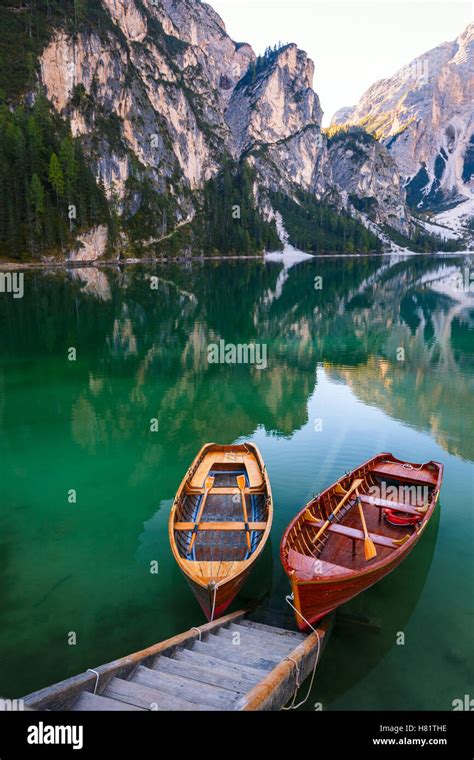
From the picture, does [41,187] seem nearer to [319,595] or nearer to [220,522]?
[220,522]

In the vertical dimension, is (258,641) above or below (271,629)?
above

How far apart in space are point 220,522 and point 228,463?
13.7ft

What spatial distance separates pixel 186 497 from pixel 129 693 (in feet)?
24.7

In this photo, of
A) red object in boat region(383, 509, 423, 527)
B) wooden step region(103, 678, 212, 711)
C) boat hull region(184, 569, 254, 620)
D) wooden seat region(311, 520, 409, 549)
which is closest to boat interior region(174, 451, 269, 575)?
boat hull region(184, 569, 254, 620)

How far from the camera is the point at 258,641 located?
984cm

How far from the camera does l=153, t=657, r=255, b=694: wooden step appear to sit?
7.94 metres

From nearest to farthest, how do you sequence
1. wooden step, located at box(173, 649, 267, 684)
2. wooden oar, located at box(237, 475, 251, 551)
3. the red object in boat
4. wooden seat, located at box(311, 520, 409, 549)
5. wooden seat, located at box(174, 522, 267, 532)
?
wooden step, located at box(173, 649, 267, 684) < wooden seat, located at box(311, 520, 409, 549) < wooden oar, located at box(237, 475, 251, 551) < wooden seat, located at box(174, 522, 267, 532) < the red object in boat

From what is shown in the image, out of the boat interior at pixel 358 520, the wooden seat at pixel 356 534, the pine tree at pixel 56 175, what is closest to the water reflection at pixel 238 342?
the boat interior at pixel 358 520

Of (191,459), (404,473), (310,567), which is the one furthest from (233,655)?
(191,459)

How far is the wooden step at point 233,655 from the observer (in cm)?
884

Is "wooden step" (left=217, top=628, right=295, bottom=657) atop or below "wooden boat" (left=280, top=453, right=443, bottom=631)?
below

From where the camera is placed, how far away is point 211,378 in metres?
32.6

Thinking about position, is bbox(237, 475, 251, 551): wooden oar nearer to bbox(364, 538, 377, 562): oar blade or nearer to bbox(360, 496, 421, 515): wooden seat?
bbox(364, 538, 377, 562): oar blade

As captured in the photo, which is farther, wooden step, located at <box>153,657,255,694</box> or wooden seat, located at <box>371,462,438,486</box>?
wooden seat, located at <box>371,462,438,486</box>
